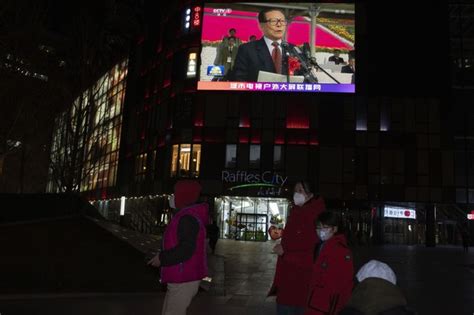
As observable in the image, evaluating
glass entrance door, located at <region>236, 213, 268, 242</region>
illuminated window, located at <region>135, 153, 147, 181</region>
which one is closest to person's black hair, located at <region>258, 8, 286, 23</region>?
illuminated window, located at <region>135, 153, 147, 181</region>

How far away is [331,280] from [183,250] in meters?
1.27

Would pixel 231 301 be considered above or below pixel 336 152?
below

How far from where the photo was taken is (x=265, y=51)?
133 ft

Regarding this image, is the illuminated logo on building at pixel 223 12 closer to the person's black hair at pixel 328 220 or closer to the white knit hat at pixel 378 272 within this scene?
the person's black hair at pixel 328 220

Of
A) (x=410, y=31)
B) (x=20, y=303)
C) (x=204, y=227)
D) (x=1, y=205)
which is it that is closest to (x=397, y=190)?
(x=410, y=31)

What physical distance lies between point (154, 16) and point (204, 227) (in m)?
49.2

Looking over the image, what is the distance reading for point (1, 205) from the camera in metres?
19.3

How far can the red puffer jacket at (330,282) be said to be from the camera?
3.79 meters

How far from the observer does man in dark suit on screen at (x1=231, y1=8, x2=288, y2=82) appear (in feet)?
132

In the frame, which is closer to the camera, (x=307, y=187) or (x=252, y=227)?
(x=307, y=187)

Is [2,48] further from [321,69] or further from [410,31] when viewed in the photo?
[410,31]

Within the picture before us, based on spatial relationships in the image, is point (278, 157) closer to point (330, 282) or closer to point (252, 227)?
point (252, 227)

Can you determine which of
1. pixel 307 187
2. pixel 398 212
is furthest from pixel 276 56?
pixel 307 187

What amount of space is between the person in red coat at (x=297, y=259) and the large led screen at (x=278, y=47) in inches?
1396
